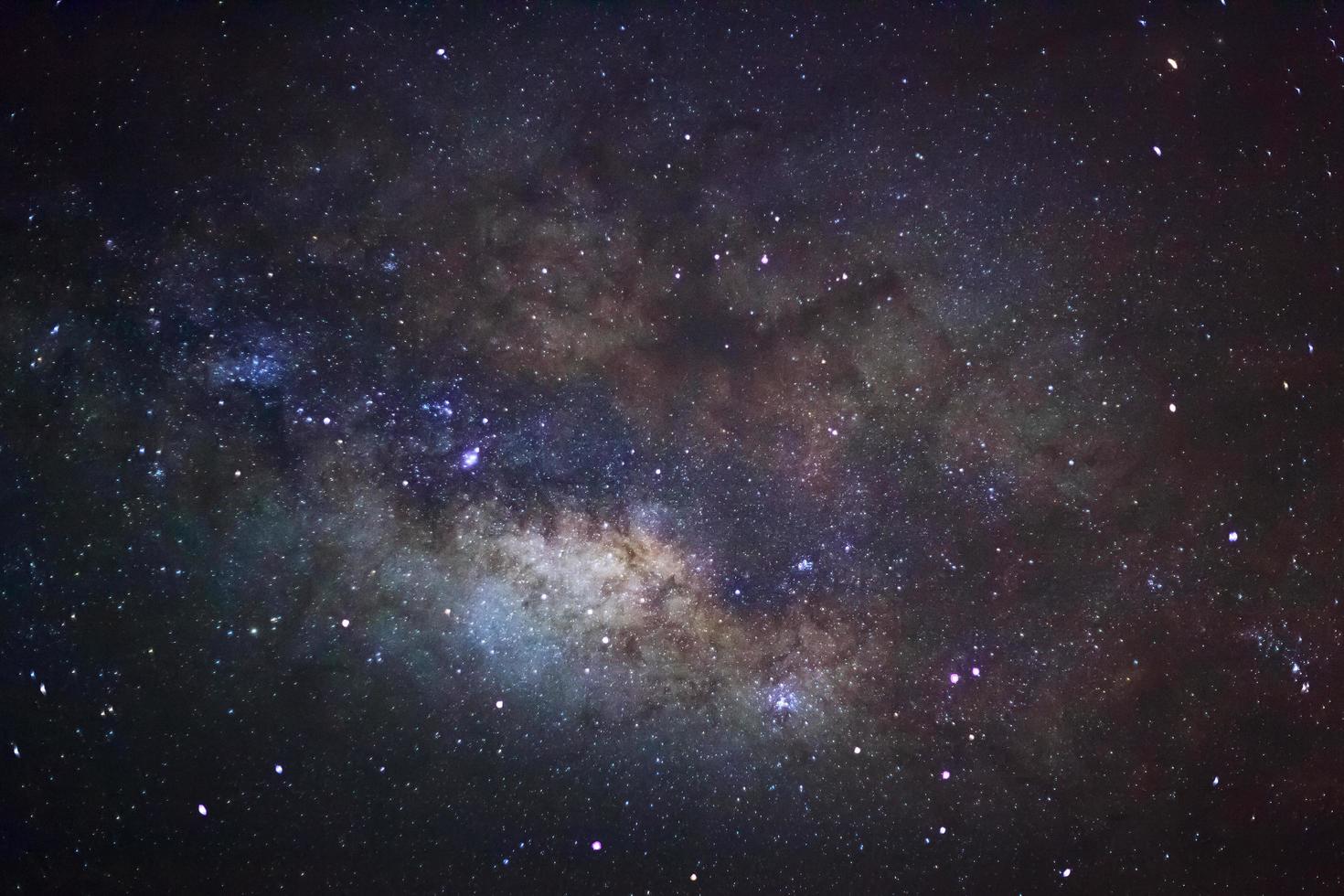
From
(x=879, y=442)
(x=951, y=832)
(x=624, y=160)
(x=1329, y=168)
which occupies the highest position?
(x=1329, y=168)

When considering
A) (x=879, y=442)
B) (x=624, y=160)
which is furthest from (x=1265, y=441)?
(x=624, y=160)

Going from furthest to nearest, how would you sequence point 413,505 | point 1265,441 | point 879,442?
point 1265,441, point 879,442, point 413,505

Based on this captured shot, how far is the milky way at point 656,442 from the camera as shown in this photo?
232 cm

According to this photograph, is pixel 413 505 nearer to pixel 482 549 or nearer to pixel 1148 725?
pixel 482 549

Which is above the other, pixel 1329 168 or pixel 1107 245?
pixel 1329 168

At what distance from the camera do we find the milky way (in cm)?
232

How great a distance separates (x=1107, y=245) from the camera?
2.67 meters

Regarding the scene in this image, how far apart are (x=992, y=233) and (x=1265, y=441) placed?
1590 mm

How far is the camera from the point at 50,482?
230 centimetres

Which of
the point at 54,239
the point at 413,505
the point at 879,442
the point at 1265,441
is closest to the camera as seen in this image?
the point at 54,239

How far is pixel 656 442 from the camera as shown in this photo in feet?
8.42

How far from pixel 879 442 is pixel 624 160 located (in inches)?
57.4

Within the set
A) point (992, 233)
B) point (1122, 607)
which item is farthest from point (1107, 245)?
point (1122, 607)

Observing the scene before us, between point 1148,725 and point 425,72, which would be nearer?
point 425,72
